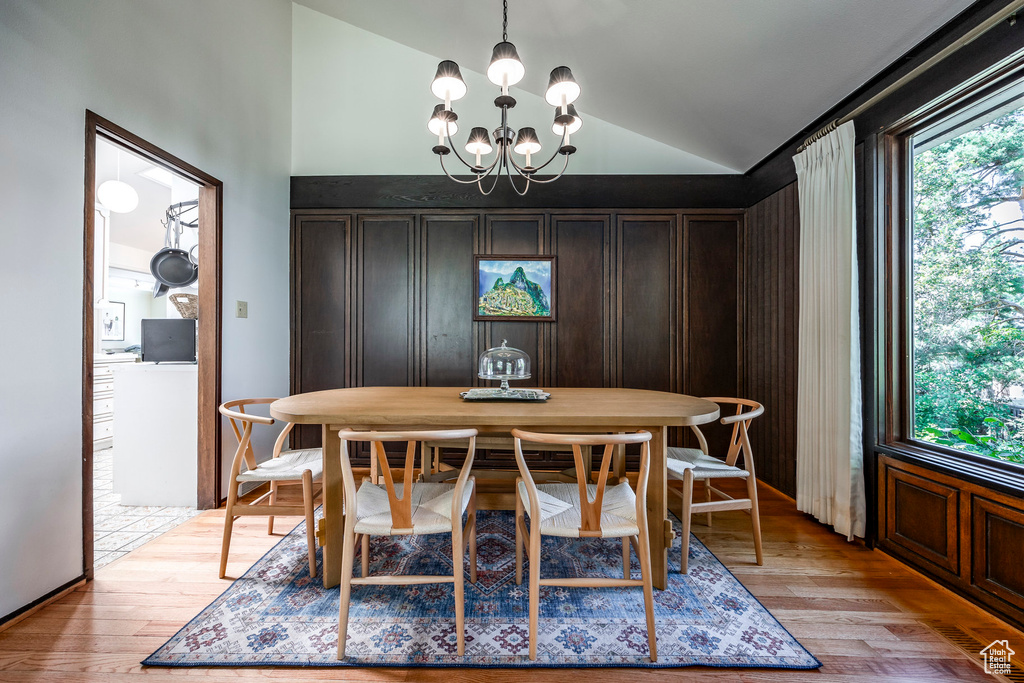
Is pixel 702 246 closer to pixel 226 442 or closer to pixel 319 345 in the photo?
pixel 319 345

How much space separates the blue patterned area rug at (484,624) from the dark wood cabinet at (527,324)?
1.80 m

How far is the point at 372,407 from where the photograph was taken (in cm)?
203

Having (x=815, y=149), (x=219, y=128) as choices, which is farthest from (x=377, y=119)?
(x=815, y=149)

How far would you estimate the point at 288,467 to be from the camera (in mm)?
2273

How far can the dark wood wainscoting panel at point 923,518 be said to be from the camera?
1934 millimetres

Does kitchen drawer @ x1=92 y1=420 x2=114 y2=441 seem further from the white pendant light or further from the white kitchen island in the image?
the white pendant light

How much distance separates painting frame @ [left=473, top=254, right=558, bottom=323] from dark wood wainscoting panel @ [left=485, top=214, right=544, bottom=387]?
1.7 inches

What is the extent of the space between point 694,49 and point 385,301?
286cm

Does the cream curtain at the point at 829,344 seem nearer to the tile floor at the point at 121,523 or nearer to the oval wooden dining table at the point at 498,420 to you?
the oval wooden dining table at the point at 498,420

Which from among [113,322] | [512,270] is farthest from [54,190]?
[113,322]

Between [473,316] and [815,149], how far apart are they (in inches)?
104

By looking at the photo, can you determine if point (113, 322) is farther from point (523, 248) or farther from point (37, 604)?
point (523, 248)

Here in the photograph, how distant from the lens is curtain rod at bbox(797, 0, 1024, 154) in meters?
1.68

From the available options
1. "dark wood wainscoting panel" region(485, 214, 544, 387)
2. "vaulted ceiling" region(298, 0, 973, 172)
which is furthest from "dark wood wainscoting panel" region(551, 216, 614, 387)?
"vaulted ceiling" region(298, 0, 973, 172)
